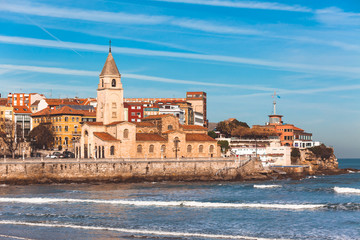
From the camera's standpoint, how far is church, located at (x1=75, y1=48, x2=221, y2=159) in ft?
258

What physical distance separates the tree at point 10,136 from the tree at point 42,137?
9.31 feet

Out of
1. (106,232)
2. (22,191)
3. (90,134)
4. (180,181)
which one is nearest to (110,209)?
(106,232)

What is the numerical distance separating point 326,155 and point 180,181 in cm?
5163

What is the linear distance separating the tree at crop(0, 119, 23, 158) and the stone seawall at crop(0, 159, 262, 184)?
77.7 ft

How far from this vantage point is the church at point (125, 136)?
7875cm

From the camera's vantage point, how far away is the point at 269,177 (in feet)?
270

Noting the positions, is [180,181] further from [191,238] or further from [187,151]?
[191,238]

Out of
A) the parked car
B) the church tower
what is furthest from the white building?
the church tower

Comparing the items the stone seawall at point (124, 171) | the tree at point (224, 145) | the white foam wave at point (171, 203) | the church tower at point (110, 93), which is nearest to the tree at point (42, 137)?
the church tower at point (110, 93)

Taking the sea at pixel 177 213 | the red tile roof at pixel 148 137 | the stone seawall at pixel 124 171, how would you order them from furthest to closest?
the red tile roof at pixel 148 137, the stone seawall at pixel 124 171, the sea at pixel 177 213

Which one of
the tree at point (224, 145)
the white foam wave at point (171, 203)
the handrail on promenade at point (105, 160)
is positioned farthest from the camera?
the tree at point (224, 145)

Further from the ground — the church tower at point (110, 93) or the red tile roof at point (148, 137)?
the church tower at point (110, 93)

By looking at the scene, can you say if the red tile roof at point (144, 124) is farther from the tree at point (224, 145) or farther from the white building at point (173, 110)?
the white building at point (173, 110)

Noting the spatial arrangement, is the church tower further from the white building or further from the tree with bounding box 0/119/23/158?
the white building
